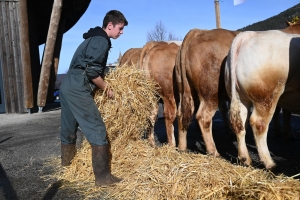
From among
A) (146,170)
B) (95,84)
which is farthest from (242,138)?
(95,84)

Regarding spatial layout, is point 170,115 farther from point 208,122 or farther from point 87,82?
point 87,82

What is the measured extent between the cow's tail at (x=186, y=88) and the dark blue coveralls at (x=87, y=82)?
1.44 meters

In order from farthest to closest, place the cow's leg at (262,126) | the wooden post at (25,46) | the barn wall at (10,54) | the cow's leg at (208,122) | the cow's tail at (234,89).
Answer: the barn wall at (10,54), the wooden post at (25,46), the cow's leg at (208,122), the cow's tail at (234,89), the cow's leg at (262,126)

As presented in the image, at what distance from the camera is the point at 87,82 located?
361 cm

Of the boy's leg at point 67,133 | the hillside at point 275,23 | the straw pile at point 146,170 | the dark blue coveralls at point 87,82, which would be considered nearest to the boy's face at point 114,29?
the dark blue coveralls at point 87,82

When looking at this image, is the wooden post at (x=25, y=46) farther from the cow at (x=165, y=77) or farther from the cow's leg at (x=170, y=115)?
the cow's leg at (x=170, y=115)

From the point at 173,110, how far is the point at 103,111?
167 centimetres

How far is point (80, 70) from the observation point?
357 cm

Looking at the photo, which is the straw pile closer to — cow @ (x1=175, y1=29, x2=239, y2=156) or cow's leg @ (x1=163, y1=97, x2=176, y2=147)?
cow @ (x1=175, y1=29, x2=239, y2=156)

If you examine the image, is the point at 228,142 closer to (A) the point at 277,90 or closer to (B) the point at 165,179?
(A) the point at 277,90

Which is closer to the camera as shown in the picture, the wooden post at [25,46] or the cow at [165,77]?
the cow at [165,77]

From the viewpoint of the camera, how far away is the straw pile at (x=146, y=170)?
2.67 m

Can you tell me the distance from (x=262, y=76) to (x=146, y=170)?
164 centimetres

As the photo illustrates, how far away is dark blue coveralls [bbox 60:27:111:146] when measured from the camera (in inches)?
136
